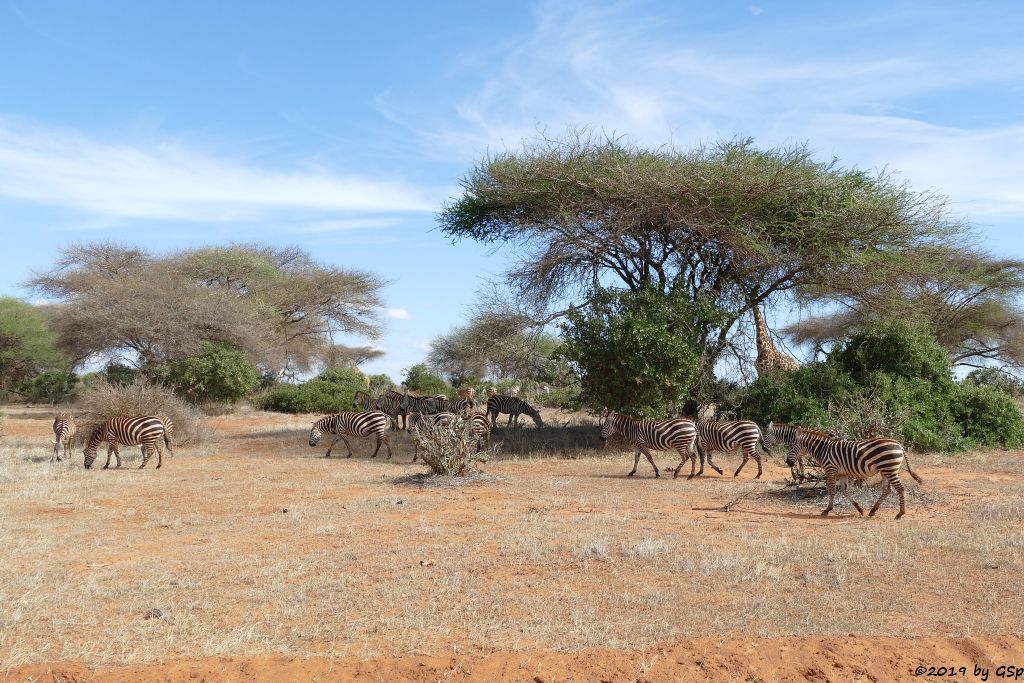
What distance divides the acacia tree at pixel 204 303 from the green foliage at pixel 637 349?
17.6 metres

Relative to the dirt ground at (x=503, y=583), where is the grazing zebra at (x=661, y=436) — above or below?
above

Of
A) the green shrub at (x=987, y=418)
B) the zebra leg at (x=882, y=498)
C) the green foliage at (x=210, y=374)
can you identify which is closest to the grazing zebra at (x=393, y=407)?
the green foliage at (x=210, y=374)

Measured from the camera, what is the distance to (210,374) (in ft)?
103

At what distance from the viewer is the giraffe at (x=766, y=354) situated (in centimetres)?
2325

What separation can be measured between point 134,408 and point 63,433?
185cm

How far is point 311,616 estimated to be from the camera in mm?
7113

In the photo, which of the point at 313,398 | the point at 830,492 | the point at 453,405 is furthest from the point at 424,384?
the point at 830,492

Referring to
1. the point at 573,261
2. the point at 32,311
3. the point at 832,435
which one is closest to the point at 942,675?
the point at 832,435

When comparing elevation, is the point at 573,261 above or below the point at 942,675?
above

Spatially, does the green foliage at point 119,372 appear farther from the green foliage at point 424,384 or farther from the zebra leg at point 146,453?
the zebra leg at point 146,453

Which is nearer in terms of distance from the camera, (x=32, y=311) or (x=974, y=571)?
(x=974, y=571)

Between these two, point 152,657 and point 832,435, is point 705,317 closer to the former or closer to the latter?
point 832,435

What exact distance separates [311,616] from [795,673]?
154 inches

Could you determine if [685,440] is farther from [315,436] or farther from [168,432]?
[168,432]
